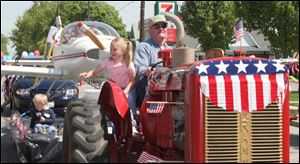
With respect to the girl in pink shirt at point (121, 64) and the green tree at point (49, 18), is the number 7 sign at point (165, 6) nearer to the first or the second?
the girl in pink shirt at point (121, 64)

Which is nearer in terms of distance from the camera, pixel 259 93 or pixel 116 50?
pixel 259 93

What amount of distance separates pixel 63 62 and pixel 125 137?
7.12 metres

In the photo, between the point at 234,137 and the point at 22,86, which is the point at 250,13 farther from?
the point at 234,137

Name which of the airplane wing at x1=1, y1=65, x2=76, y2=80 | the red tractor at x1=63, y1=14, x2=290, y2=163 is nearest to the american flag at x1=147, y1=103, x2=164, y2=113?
the red tractor at x1=63, y1=14, x2=290, y2=163

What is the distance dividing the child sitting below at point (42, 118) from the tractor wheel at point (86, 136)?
297 cm

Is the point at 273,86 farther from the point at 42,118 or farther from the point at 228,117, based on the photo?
the point at 42,118

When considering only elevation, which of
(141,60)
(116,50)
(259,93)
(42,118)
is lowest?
(42,118)

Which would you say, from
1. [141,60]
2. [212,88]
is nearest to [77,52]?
[141,60]

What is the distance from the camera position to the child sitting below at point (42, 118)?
7.98m

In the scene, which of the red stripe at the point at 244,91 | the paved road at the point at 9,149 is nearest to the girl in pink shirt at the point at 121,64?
the red stripe at the point at 244,91

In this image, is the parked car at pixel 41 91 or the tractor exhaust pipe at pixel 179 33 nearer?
the tractor exhaust pipe at pixel 179 33

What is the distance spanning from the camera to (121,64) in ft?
20.5

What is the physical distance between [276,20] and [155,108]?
21.2 metres

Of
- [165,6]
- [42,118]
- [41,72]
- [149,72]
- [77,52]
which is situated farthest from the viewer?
[165,6]
